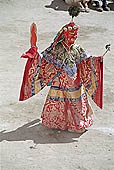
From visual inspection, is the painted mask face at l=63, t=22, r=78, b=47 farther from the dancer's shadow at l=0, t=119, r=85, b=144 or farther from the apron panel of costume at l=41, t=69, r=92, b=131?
the dancer's shadow at l=0, t=119, r=85, b=144

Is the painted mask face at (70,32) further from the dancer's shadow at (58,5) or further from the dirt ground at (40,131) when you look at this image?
the dancer's shadow at (58,5)

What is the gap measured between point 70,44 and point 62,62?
0.32 meters

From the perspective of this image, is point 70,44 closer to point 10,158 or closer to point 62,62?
point 62,62

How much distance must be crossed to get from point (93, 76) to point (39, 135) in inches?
54.4

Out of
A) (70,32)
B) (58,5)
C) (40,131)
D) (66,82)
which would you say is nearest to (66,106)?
(66,82)

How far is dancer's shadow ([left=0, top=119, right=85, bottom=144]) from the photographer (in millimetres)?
7992

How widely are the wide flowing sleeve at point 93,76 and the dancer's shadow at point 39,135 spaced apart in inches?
31.8

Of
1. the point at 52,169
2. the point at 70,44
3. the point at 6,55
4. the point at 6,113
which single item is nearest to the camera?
the point at 52,169

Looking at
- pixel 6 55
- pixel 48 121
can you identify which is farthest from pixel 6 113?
pixel 6 55

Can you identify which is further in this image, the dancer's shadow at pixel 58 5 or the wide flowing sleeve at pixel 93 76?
the dancer's shadow at pixel 58 5

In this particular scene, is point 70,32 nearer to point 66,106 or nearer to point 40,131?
point 66,106

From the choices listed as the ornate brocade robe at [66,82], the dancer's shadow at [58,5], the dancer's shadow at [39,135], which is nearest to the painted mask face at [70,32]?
the ornate brocade robe at [66,82]

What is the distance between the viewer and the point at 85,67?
7926 mm

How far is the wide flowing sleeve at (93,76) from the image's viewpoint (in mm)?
7840
